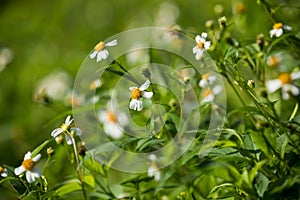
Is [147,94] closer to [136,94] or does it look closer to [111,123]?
[136,94]

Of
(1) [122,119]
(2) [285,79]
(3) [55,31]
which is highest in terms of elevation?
(3) [55,31]

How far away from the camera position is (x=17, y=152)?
2049mm

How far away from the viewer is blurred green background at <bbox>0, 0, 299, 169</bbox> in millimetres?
2018

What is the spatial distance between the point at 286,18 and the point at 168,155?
2.45ft

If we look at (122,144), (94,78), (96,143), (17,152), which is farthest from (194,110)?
(17,152)

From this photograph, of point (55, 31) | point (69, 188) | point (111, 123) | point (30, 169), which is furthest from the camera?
point (55, 31)

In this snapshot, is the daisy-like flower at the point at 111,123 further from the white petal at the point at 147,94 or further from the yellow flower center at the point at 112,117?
the white petal at the point at 147,94

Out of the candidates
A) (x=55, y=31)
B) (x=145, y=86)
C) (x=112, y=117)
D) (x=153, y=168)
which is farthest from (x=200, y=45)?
(x=55, y=31)

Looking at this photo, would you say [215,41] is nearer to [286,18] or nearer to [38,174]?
[38,174]

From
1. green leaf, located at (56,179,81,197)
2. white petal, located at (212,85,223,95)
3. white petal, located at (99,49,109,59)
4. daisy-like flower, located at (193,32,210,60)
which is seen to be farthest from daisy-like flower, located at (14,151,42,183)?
white petal, located at (212,85,223,95)

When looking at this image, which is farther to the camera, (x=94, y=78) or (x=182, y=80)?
(x=94, y=78)

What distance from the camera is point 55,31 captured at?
3.33 meters

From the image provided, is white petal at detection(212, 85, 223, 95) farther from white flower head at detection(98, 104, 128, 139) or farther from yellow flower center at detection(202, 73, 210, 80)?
white flower head at detection(98, 104, 128, 139)

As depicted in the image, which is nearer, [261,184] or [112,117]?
[261,184]
